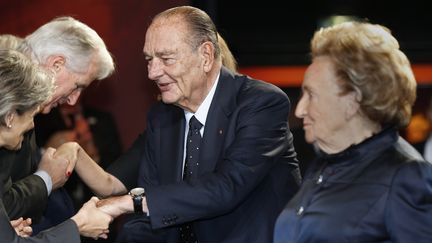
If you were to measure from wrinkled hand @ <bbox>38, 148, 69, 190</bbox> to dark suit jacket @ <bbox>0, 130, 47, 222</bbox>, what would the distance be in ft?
0.21

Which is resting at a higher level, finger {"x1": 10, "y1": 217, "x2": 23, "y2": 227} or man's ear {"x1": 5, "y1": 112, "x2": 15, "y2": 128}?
man's ear {"x1": 5, "y1": 112, "x2": 15, "y2": 128}

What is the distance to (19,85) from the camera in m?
3.21

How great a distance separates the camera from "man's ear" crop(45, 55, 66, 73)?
388 cm

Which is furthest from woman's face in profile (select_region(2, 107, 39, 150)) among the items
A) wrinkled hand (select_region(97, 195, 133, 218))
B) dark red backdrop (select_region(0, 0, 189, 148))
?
dark red backdrop (select_region(0, 0, 189, 148))

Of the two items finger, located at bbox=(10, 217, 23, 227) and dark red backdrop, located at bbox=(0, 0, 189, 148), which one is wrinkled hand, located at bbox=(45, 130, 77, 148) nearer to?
dark red backdrop, located at bbox=(0, 0, 189, 148)

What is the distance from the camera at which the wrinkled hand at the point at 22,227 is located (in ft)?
11.3

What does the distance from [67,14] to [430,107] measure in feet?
7.39

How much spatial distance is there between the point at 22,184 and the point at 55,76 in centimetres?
51

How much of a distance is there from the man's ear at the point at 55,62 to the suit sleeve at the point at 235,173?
744 millimetres

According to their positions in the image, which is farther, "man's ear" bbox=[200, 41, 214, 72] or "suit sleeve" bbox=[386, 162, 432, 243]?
"man's ear" bbox=[200, 41, 214, 72]

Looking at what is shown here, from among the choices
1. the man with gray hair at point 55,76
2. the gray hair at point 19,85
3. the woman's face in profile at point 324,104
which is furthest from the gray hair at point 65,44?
the woman's face in profile at point 324,104

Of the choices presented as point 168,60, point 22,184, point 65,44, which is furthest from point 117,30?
point 22,184

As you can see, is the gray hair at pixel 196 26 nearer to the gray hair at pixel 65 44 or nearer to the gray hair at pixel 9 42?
the gray hair at pixel 65 44

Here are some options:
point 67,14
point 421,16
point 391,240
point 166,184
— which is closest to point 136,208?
point 166,184
